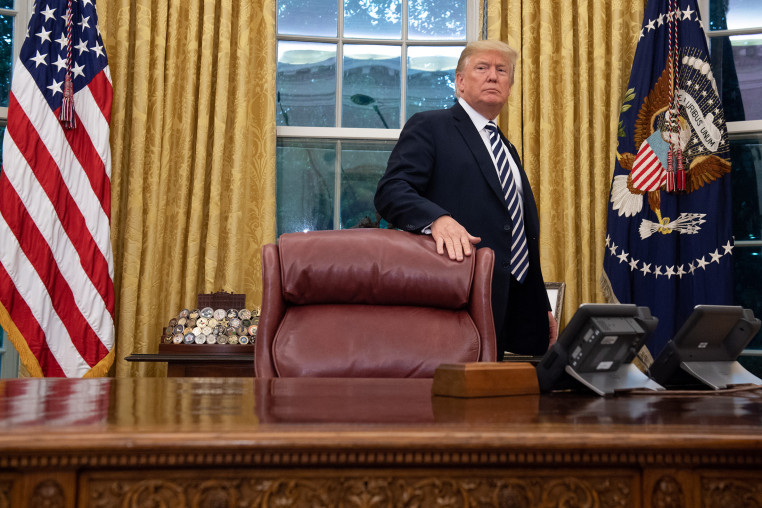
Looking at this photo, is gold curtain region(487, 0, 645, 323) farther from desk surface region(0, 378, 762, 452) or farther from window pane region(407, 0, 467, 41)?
desk surface region(0, 378, 762, 452)

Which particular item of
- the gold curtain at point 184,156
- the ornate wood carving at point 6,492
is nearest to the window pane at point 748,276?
the gold curtain at point 184,156

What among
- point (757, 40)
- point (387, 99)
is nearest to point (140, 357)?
point (387, 99)

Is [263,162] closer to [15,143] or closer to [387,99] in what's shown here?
[387,99]

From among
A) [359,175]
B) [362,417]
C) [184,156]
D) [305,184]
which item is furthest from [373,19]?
[362,417]

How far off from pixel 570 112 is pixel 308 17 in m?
1.43

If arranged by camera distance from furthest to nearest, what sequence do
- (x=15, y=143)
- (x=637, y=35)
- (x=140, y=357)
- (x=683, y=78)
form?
(x=637, y=35)
(x=683, y=78)
(x=15, y=143)
(x=140, y=357)

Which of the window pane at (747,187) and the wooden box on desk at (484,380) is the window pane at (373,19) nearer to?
the window pane at (747,187)

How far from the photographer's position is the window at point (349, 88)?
374 cm

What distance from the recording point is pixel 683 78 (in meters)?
3.42

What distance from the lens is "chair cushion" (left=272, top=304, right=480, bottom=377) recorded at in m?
1.59

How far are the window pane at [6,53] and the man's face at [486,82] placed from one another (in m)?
2.36

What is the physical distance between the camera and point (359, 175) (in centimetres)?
378

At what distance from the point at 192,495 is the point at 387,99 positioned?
340 centimetres

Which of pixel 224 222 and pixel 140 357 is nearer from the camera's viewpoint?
pixel 140 357
